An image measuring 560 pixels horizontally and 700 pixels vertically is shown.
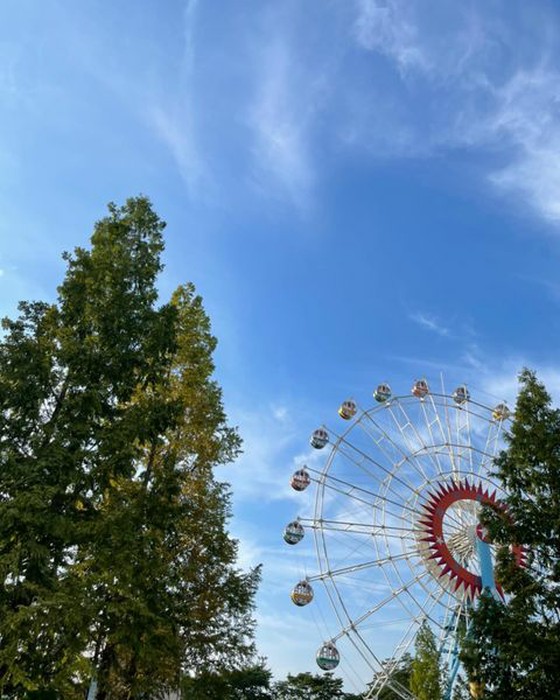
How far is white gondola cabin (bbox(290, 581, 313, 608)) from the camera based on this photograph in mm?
22125

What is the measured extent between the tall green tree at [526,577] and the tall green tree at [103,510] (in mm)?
6229

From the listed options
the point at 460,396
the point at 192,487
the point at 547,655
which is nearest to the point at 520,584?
the point at 547,655

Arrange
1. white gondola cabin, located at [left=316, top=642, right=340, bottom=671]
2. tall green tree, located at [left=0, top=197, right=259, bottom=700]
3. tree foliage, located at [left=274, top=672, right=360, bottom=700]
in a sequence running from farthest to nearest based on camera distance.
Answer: tree foliage, located at [left=274, top=672, right=360, bottom=700]
white gondola cabin, located at [left=316, top=642, right=340, bottom=671]
tall green tree, located at [left=0, top=197, right=259, bottom=700]

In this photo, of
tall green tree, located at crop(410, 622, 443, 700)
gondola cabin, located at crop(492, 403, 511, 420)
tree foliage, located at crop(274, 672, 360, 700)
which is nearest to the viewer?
tall green tree, located at crop(410, 622, 443, 700)

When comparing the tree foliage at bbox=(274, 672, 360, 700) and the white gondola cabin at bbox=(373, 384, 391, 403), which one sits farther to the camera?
the tree foliage at bbox=(274, 672, 360, 700)

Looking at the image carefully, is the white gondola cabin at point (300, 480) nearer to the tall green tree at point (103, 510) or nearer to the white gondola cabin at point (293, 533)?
the white gondola cabin at point (293, 533)

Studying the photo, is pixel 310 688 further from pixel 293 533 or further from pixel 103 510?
pixel 103 510

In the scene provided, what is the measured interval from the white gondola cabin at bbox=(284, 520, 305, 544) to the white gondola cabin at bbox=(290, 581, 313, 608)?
72.0 inches

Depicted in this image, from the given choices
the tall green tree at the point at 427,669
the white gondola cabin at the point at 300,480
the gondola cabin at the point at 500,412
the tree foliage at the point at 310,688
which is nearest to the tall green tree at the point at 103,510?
the white gondola cabin at the point at 300,480

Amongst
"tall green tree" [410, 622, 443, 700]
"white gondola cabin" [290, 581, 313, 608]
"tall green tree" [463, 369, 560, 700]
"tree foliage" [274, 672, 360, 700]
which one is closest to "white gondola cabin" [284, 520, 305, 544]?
"white gondola cabin" [290, 581, 313, 608]

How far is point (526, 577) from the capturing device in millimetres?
11781

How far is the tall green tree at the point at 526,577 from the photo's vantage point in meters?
10.6

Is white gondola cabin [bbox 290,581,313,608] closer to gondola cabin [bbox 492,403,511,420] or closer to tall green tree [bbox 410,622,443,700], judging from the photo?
tall green tree [bbox 410,622,443,700]

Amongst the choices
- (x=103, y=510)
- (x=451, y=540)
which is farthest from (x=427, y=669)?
(x=103, y=510)
